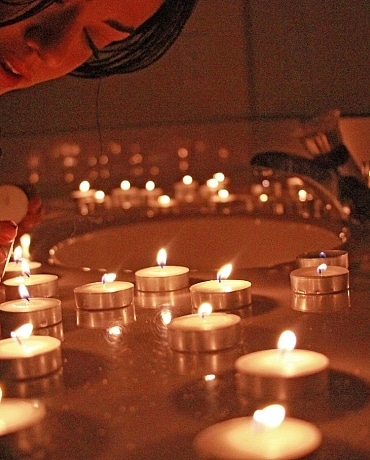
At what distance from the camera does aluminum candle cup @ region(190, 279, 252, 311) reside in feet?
3.38

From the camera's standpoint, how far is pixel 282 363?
2.46 feet

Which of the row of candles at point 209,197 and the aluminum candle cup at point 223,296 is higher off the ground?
the row of candles at point 209,197

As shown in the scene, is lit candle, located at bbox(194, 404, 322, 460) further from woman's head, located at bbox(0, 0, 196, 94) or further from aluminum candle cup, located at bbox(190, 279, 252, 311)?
woman's head, located at bbox(0, 0, 196, 94)

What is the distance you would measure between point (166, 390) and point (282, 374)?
99mm

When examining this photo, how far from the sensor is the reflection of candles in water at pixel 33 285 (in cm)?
117

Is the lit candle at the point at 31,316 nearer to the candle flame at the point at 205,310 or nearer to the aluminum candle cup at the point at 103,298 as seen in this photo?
the aluminum candle cup at the point at 103,298

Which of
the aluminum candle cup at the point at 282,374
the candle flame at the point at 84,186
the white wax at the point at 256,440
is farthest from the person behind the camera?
the candle flame at the point at 84,186

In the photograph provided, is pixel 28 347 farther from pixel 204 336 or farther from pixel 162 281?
pixel 162 281

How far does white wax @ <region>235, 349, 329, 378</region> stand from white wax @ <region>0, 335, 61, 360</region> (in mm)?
177

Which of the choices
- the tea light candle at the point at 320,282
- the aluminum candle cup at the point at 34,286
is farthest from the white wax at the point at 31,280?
the tea light candle at the point at 320,282

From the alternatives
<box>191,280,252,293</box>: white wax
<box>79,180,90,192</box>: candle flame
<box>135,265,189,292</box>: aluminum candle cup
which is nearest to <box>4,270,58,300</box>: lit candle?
<box>135,265,189,292</box>: aluminum candle cup

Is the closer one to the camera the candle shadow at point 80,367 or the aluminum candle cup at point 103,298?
the candle shadow at point 80,367

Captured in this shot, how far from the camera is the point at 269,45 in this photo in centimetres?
225

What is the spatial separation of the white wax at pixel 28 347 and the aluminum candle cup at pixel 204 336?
11 cm
